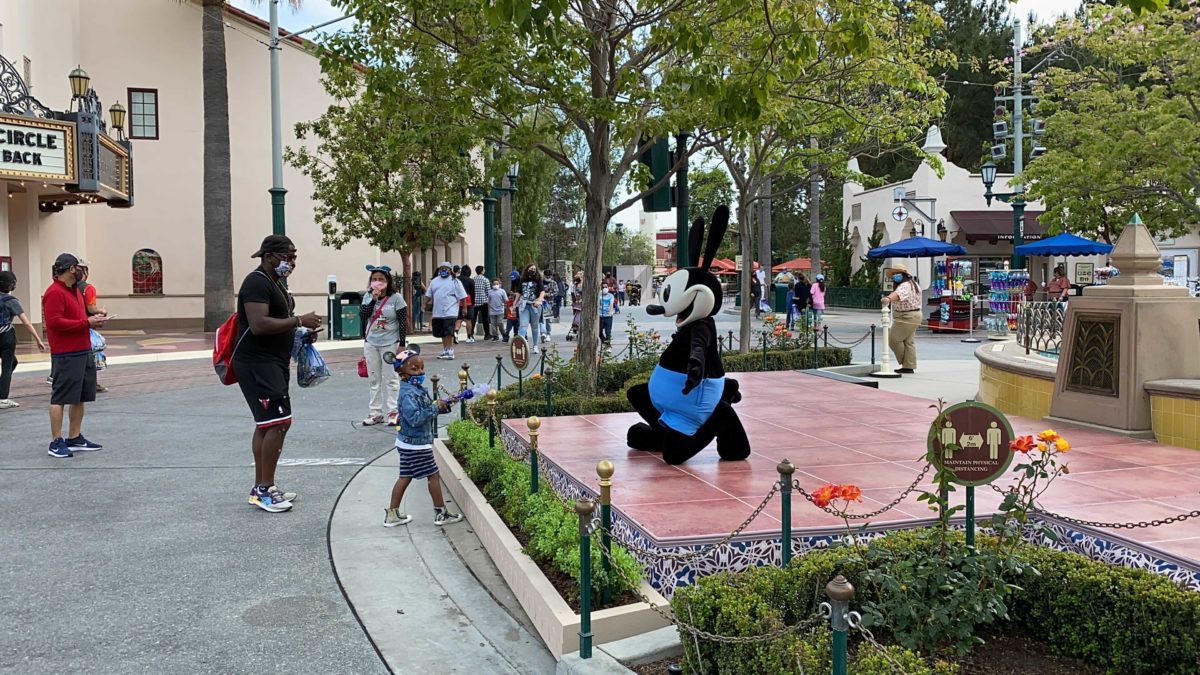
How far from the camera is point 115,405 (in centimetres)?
1212

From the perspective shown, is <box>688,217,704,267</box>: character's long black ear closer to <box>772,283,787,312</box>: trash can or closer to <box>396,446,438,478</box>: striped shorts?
<box>396,446,438,478</box>: striped shorts

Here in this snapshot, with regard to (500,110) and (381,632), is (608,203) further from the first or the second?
(381,632)

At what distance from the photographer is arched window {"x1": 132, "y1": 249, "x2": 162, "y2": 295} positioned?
2758cm

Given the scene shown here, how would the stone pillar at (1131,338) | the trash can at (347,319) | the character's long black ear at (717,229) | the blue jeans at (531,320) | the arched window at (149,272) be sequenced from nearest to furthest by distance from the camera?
the character's long black ear at (717,229) < the stone pillar at (1131,338) < the blue jeans at (531,320) < the trash can at (347,319) < the arched window at (149,272)

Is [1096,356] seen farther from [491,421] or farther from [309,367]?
[309,367]

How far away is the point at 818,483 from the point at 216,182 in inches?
862

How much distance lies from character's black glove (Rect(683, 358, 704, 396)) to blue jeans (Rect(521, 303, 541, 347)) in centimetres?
1311

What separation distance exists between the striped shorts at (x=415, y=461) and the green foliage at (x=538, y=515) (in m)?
0.51

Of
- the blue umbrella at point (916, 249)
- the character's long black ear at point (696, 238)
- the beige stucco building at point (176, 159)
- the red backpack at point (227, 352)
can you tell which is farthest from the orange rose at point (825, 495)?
the beige stucco building at point (176, 159)

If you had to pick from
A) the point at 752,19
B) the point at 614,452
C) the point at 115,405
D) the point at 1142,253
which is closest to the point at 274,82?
the point at 115,405

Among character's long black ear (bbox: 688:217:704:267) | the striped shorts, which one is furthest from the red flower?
the striped shorts

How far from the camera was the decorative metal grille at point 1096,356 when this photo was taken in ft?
24.9

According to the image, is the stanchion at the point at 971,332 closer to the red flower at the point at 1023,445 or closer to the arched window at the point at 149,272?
the red flower at the point at 1023,445

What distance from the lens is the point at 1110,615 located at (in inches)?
147
